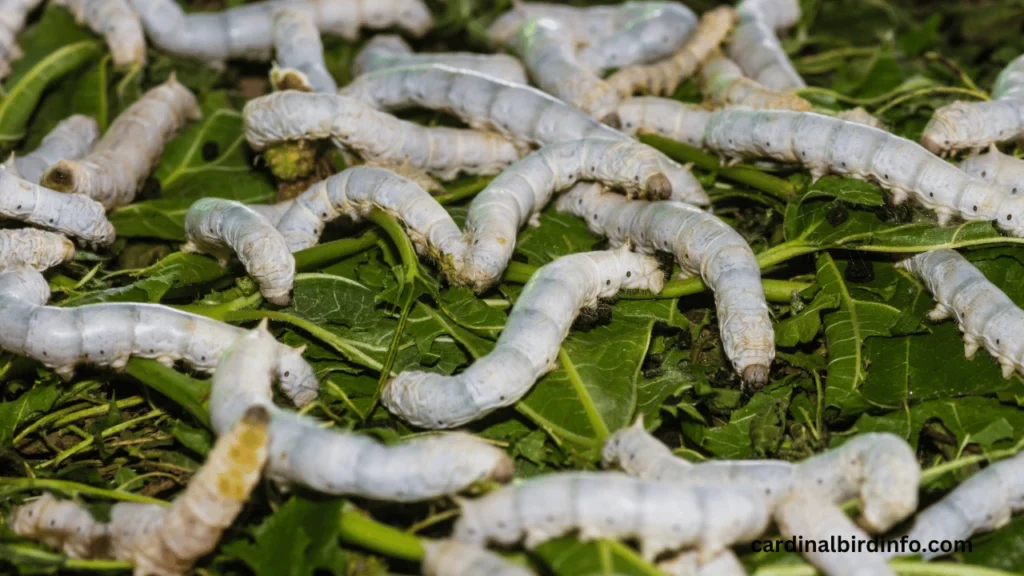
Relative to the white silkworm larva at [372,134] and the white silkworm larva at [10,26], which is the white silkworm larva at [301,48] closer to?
the white silkworm larva at [372,134]

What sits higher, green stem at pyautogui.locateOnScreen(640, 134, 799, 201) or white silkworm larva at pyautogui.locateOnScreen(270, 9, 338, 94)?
white silkworm larva at pyautogui.locateOnScreen(270, 9, 338, 94)

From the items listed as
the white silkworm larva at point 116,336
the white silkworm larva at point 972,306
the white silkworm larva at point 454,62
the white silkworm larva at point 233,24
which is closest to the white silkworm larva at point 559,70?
the white silkworm larva at point 454,62

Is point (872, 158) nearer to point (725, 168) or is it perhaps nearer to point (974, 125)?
point (974, 125)

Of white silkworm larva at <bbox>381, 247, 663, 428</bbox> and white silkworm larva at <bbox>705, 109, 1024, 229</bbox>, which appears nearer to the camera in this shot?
white silkworm larva at <bbox>381, 247, 663, 428</bbox>

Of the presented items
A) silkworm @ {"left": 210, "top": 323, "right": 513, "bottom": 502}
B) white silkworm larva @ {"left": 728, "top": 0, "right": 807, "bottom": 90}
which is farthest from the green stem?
silkworm @ {"left": 210, "top": 323, "right": 513, "bottom": 502}

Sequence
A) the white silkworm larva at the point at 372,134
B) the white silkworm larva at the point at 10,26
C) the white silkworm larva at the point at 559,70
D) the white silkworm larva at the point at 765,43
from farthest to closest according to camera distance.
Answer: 1. the white silkworm larva at the point at 10,26
2. the white silkworm larva at the point at 765,43
3. the white silkworm larva at the point at 559,70
4. the white silkworm larva at the point at 372,134

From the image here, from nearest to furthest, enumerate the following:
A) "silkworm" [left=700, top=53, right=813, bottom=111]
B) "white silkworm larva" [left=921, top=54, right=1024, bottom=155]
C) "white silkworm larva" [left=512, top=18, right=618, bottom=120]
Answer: "white silkworm larva" [left=921, top=54, right=1024, bottom=155]
"silkworm" [left=700, top=53, right=813, bottom=111]
"white silkworm larva" [left=512, top=18, right=618, bottom=120]

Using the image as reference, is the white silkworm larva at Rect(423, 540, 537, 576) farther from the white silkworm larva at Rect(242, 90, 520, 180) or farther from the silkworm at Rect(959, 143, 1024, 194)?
the silkworm at Rect(959, 143, 1024, 194)
